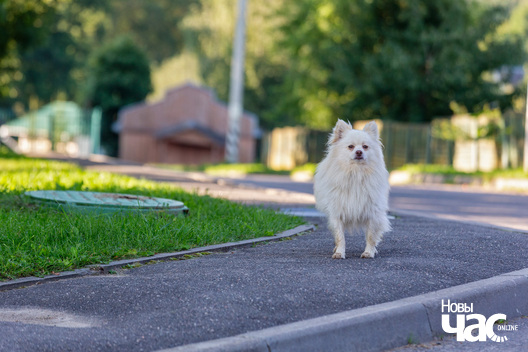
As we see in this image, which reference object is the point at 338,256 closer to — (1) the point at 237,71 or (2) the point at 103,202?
(2) the point at 103,202

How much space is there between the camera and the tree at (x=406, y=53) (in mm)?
31469

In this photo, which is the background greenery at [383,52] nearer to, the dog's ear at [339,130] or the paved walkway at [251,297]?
the dog's ear at [339,130]

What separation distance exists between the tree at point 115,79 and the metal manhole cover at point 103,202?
124 ft

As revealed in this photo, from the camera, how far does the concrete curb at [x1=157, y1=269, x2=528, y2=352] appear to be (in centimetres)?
411

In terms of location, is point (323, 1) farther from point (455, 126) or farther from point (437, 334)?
point (437, 334)

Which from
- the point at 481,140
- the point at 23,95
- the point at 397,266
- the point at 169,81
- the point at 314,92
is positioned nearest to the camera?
the point at 397,266

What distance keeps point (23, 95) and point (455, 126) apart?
41183 mm

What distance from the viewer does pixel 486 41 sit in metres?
33.5

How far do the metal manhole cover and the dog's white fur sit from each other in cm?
Result: 240

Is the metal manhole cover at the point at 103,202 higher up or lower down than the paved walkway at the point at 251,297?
higher up

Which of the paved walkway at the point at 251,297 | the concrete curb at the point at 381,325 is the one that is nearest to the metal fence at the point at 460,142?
the paved walkway at the point at 251,297

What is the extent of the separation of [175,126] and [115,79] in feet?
25.1

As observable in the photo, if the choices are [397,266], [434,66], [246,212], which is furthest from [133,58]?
[397,266]

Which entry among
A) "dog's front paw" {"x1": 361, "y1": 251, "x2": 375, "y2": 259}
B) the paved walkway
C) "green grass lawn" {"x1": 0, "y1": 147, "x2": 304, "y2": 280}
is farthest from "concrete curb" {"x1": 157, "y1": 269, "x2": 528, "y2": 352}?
"green grass lawn" {"x1": 0, "y1": 147, "x2": 304, "y2": 280}
